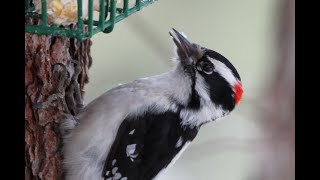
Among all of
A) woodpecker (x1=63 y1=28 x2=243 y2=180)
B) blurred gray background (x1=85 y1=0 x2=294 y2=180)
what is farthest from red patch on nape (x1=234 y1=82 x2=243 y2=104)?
blurred gray background (x1=85 y1=0 x2=294 y2=180)

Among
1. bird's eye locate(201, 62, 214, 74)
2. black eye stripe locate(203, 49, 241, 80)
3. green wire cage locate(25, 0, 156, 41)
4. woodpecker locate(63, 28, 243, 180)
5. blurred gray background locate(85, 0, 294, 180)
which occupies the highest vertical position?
green wire cage locate(25, 0, 156, 41)

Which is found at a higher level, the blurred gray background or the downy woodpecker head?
the downy woodpecker head

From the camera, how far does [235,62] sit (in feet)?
12.4

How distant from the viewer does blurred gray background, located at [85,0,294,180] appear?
3162 millimetres

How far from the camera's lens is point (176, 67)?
6.82ft

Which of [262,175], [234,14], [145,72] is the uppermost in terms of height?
[234,14]

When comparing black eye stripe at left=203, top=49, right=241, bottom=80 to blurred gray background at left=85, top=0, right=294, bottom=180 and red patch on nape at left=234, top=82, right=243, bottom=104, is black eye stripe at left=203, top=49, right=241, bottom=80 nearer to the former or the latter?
red patch on nape at left=234, top=82, right=243, bottom=104

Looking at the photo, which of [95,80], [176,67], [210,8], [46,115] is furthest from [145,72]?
[46,115]

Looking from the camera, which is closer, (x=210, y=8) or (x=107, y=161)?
(x=107, y=161)

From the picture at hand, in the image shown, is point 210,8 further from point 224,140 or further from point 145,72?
point 224,140

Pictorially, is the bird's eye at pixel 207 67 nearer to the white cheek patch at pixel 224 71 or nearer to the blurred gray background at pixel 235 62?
the white cheek patch at pixel 224 71

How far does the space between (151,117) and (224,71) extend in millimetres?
305

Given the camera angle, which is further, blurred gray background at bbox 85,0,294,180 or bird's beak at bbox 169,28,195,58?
blurred gray background at bbox 85,0,294,180

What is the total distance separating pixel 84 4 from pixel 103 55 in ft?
5.88
